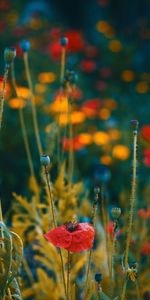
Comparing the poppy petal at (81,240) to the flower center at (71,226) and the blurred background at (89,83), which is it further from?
the blurred background at (89,83)

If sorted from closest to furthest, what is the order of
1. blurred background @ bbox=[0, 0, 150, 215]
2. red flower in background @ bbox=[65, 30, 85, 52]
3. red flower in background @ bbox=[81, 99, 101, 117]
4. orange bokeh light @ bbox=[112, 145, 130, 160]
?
blurred background @ bbox=[0, 0, 150, 215]
orange bokeh light @ bbox=[112, 145, 130, 160]
red flower in background @ bbox=[81, 99, 101, 117]
red flower in background @ bbox=[65, 30, 85, 52]

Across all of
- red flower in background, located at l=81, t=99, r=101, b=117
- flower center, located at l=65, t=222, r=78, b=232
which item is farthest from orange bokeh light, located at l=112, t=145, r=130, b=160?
flower center, located at l=65, t=222, r=78, b=232

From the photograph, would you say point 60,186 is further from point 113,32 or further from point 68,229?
point 113,32

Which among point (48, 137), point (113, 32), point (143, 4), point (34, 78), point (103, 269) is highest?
point (143, 4)

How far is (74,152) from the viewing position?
2.64m

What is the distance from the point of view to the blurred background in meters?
2.60

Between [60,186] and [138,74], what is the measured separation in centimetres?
332

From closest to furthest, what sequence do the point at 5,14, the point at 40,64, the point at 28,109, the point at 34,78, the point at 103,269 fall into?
the point at 103,269 → the point at 28,109 → the point at 34,78 → the point at 40,64 → the point at 5,14

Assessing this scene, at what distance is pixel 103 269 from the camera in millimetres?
1576

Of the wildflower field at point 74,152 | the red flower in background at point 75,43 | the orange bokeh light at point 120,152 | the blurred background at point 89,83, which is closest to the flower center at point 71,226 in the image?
the wildflower field at point 74,152

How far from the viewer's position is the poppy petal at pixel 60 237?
2.99 ft

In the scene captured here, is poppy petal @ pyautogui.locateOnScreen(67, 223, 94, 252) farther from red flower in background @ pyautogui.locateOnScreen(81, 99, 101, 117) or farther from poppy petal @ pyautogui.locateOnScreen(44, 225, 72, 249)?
red flower in background @ pyautogui.locateOnScreen(81, 99, 101, 117)

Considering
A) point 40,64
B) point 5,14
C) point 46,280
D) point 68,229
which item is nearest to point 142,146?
point 40,64

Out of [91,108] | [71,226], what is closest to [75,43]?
[91,108]
